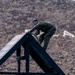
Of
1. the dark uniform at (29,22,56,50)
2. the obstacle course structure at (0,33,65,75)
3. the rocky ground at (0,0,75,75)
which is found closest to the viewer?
the obstacle course structure at (0,33,65,75)

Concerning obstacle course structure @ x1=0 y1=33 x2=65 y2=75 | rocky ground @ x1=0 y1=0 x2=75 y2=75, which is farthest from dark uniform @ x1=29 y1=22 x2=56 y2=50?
rocky ground @ x1=0 y1=0 x2=75 y2=75

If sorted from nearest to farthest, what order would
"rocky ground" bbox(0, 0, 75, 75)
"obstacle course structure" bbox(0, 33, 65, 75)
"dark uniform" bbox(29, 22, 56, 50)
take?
"obstacle course structure" bbox(0, 33, 65, 75)
"dark uniform" bbox(29, 22, 56, 50)
"rocky ground" bbox(0, 0, 75, 75)

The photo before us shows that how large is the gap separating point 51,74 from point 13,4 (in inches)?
725

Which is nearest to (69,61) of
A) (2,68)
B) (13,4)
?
(2,68)

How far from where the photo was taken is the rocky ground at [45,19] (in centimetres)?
2020

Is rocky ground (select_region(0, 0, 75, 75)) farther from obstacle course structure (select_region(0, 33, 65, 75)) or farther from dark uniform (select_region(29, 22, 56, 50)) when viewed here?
obstacle course structure (select_region(0, 33, 65, 75))

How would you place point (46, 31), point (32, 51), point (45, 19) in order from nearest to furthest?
1. point (32, 51)
2. point (46, 31)
3. point (45, 19)

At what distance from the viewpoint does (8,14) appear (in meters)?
27.0

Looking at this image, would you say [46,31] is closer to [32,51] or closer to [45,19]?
[32,51]

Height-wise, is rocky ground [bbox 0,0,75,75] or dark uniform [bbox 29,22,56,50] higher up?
dark uniform [bbox 29,22,56,50]

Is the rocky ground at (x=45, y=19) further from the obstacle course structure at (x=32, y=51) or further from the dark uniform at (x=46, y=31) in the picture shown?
the obstacle course structure at (x=32, y=51)

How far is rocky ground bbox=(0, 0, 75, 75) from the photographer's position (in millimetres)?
20202

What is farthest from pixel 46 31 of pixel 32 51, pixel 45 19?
pixel 45 19

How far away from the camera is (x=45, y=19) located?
26922 millimetres
